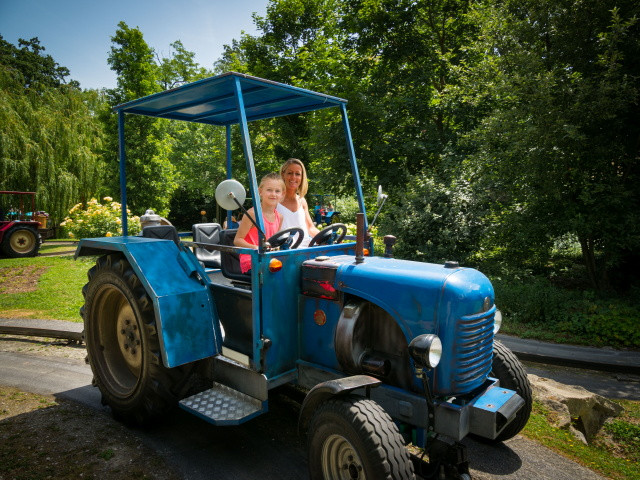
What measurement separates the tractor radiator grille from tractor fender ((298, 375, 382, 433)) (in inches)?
18.8

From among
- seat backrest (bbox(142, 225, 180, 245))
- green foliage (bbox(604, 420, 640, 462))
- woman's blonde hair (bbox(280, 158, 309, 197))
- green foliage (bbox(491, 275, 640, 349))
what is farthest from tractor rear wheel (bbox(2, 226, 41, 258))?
green foliage (bbox(604, 420, 640, 462))

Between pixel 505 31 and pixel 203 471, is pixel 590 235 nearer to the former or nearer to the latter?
pixel 505 31

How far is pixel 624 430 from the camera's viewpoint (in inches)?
136

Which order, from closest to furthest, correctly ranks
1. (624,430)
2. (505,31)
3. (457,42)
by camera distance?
(624,430), (505,31), (457,42)

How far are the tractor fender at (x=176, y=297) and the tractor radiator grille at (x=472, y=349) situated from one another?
1.74 m

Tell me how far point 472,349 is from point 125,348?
2733 mm

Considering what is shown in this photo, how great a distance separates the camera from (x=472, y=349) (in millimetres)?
2479

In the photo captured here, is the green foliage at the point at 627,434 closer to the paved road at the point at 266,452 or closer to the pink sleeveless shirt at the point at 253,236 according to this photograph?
the paved road at the point at 266,452

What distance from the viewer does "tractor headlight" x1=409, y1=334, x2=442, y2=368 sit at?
2.16m

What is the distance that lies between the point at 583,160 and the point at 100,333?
23.2 feet

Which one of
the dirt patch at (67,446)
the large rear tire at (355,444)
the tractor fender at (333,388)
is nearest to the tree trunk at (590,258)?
the tractor fender at (333,388)

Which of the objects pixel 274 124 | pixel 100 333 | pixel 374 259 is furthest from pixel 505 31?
pixel 274 124

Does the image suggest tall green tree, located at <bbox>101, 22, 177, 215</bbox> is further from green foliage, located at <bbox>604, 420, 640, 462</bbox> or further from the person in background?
green foliage, located at <bbox>604, 420, 640, 462</bbox>

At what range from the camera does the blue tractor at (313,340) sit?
7.69ft
